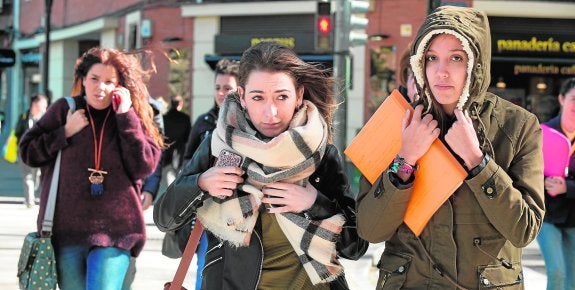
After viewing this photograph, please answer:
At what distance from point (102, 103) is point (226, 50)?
63.0ft

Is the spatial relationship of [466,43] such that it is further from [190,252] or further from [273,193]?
[190,252]

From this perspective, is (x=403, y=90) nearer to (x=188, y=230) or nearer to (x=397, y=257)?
(x=188, y=230)

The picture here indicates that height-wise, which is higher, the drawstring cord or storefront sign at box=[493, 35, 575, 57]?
storefront sign at box=[493, 35, 575, 57]

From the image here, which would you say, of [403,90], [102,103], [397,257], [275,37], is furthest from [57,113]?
[275,37]

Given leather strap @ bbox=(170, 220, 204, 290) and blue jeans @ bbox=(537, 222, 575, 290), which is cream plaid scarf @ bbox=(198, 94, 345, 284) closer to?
leather strap @ bbox=(170, 220, 204, 290)

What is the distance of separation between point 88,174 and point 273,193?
2134 mm

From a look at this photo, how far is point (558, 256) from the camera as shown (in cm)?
631

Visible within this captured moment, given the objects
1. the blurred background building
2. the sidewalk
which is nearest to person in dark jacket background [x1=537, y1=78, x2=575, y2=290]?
the sidewalk

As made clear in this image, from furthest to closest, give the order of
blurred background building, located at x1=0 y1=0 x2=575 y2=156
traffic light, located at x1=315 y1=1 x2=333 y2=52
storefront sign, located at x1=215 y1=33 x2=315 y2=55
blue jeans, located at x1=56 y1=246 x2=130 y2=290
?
1. storefront sign, located at x1=215 y1=33 x2=315 y2=55
2. blurred background building, located at x1=0 y1=0 x2=575 y2=156
3. traffic light, located at x1=315 y1=1 x2=333 y2=52
4. blue jeans, located at x1=56 y1=246 x2=130 y2=290

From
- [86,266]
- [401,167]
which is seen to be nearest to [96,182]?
[86,266]

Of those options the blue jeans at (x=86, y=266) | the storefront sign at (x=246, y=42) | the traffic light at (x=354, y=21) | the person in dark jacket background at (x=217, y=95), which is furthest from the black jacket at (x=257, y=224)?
the storefront sign at (x=246, y=42)

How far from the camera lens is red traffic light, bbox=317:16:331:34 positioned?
488 inches

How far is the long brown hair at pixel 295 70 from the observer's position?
3.48m

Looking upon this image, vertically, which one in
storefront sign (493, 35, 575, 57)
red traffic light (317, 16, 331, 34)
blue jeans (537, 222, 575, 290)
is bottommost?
blue jeans (537, 222, 575, 290)
